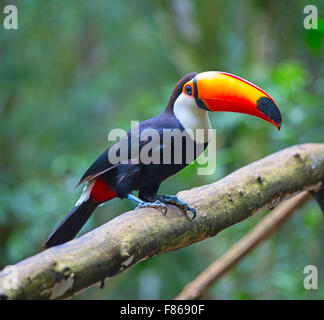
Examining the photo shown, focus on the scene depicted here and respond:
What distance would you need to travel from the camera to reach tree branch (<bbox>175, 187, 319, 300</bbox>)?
247 cm

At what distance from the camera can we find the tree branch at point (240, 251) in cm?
247

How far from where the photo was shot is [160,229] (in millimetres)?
1677

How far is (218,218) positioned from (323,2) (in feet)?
7.05

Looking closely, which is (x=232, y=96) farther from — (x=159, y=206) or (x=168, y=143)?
(x=159, y=206)

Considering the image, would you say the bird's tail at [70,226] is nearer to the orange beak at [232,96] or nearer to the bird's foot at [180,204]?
the bird's foot at [180,204]

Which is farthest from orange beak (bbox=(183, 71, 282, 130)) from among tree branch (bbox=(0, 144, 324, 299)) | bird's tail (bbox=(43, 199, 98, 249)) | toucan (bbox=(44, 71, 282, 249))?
bird's tail (bbox=(43, 199, 98, 249))

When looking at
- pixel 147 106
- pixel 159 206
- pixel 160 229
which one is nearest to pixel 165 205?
pixel 159 206

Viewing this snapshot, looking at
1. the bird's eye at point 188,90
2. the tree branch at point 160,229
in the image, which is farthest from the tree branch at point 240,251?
the bird's eye at point 188,90

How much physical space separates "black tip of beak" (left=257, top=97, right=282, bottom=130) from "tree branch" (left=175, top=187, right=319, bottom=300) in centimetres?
72

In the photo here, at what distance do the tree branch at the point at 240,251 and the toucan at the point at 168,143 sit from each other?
670 millimetres

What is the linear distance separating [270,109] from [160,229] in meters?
0.67

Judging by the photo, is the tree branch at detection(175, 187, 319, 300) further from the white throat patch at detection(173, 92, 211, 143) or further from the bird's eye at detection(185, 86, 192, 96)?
the bird's eye at detection(185, 86, 192, 96)
